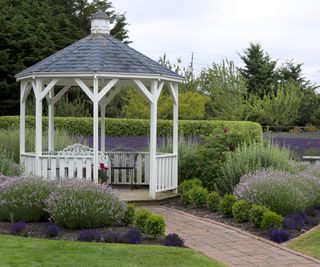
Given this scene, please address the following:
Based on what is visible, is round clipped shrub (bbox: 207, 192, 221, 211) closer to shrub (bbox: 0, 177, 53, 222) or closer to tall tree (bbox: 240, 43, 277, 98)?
shrub (bbox: 0, 177, 53, 222)

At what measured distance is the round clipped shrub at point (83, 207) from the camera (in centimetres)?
892

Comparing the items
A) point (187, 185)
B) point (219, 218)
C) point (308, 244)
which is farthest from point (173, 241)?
point (187, 185)

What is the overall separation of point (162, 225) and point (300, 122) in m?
34.6

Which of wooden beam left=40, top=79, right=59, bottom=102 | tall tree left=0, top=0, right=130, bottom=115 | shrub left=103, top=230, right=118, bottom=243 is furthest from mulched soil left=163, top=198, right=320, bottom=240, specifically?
tall tree left=0, top=0, right=130, bottom=115

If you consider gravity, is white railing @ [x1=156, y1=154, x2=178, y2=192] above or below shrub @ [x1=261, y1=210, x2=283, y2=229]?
above

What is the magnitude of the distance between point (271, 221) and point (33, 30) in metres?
25.8

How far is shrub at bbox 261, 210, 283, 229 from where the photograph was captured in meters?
9.35

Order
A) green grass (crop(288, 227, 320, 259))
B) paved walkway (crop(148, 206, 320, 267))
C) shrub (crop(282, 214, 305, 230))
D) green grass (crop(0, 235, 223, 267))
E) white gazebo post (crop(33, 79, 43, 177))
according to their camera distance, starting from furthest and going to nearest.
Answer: white gazebo post (crop(33, 79, 43, 177))
shrub (crop(282, 214, 305, 230))
green grass (crop(288, 227, 320, 259))
paved walkway (crop(148, 206, 320, 267))
green grass (crop(0, 235, 223, 267))

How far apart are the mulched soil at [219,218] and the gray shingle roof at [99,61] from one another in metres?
2.78

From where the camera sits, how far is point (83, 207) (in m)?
8.93

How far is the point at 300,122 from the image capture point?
41.6 metres

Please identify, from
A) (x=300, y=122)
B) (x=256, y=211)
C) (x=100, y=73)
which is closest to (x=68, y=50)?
(x=100, y=73)

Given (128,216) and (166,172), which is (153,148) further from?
(128,216)

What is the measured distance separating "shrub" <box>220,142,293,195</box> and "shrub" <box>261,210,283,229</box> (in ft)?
8.92
